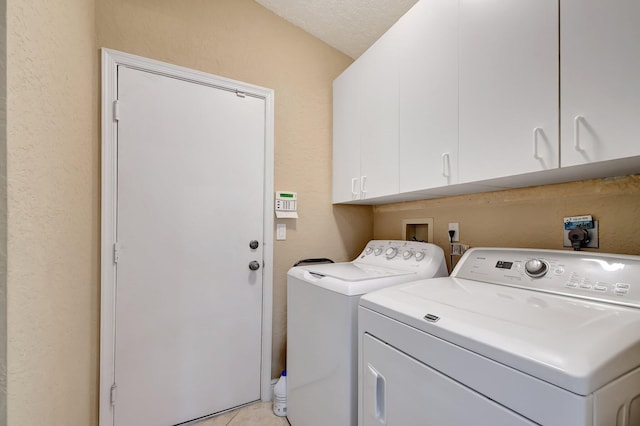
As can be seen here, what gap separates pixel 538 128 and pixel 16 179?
59.7 inches

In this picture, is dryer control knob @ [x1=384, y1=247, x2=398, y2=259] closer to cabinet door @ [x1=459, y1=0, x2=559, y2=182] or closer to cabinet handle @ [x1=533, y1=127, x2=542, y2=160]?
cabinet door @ [x1=459, y1=0, x2=559, y2=182]

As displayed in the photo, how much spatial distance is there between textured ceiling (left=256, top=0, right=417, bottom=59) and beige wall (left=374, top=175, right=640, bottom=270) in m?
1.26

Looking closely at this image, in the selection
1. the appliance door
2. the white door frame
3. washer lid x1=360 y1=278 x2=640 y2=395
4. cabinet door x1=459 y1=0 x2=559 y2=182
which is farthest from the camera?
the white door frame

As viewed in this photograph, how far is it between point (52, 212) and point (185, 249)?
0.82m

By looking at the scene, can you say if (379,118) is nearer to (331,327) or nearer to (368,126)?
(368,126)

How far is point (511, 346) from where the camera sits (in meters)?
0.60

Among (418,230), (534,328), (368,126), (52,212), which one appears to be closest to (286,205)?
(368,126)

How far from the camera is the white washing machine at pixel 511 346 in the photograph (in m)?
0.53

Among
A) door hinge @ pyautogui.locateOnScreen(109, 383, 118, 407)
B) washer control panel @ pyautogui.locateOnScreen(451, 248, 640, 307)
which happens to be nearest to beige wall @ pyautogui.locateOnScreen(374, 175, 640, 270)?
washer control panel @ pyautogui.locateOnScreen(451, 248, 640, 307)

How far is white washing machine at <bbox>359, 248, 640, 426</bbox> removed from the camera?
0.53 meters

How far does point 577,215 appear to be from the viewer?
115cm

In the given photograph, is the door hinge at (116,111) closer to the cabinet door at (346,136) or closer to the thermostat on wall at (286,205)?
the thermostat on wall at (286,205)

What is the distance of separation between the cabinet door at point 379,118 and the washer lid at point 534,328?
77 centimetres

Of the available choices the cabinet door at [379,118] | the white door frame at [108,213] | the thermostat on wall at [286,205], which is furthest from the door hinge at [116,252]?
the cabinet door at [379,118]
